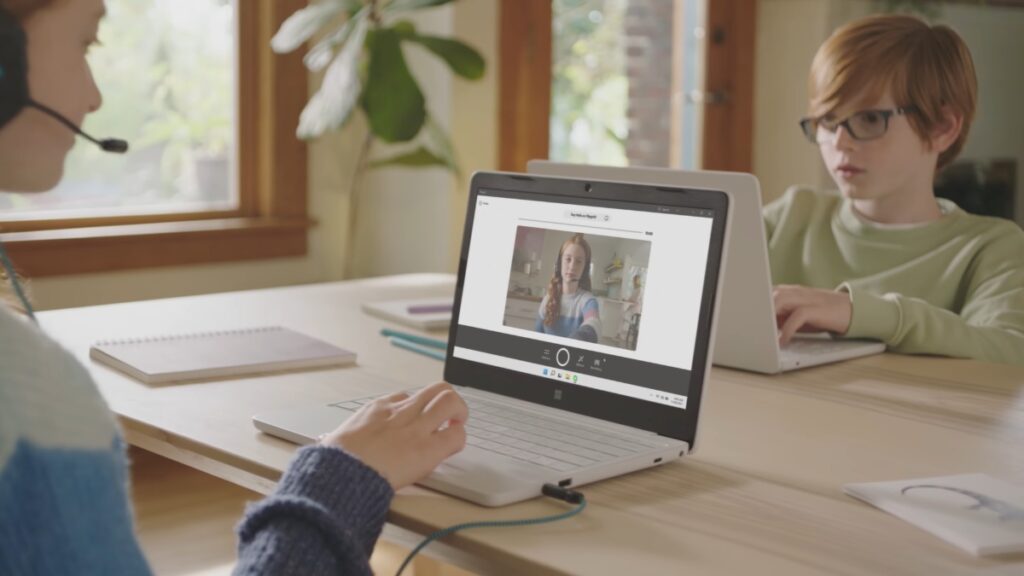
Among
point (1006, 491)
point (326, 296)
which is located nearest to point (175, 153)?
point (326, 296)

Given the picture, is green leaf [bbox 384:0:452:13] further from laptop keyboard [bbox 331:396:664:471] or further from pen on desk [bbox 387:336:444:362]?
laptop keyboard [bbox 331:396:664:471]

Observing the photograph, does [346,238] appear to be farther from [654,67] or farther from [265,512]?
[265,512]

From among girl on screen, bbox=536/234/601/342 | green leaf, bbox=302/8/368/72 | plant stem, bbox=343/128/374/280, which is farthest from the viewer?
plant stem, bbox=343/128/374/280

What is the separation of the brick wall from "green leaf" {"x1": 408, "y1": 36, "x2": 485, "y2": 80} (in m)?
1.21

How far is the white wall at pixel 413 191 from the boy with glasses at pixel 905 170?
1671 millimetres

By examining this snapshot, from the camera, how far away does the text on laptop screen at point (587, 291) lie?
1166mm

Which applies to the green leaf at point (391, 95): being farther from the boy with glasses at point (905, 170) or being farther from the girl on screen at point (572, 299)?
the girl on screen at point (572, 299)

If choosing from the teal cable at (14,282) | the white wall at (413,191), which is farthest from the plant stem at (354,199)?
the teal cable at (14,282)

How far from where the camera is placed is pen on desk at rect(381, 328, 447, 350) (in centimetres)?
167

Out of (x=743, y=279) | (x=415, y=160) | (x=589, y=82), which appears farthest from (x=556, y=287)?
(x=589, y=82)

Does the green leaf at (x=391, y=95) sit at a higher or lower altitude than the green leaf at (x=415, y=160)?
higher

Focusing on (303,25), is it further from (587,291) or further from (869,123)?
(587,291)

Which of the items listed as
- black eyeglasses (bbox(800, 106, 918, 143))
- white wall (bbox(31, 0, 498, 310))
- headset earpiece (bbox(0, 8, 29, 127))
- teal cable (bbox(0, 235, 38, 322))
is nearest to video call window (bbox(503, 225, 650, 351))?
teal cable (bbox(0, 235, 38, 322))

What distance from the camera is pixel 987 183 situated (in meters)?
4.57
